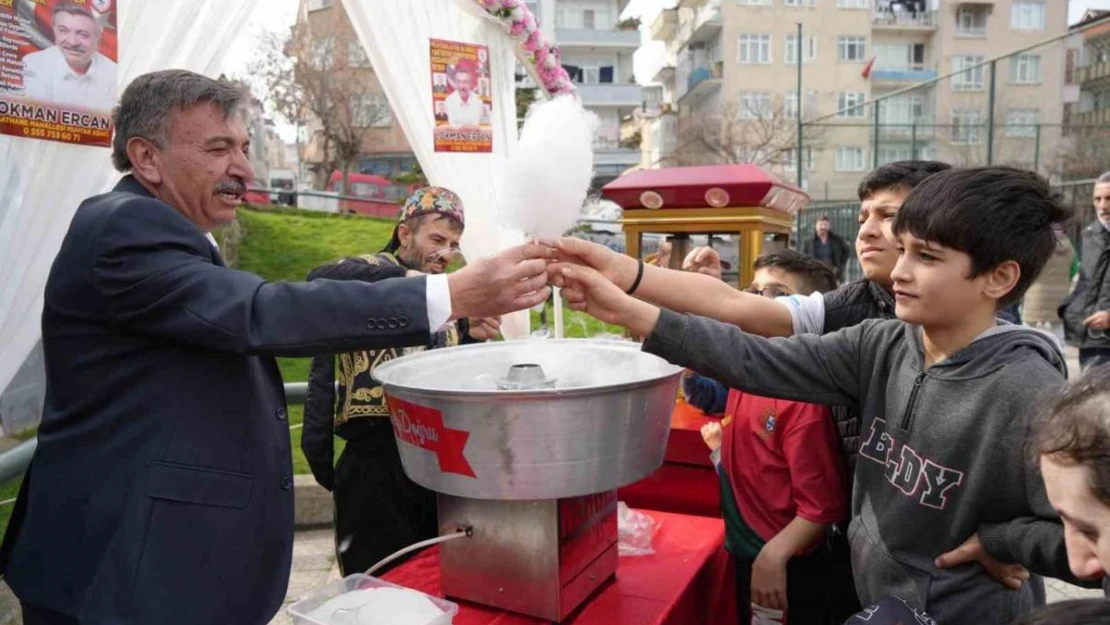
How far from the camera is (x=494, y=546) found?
1.45m

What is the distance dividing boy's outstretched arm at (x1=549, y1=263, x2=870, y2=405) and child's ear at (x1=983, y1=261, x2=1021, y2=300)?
10.7 inches

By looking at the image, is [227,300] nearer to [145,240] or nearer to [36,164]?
[145,240]

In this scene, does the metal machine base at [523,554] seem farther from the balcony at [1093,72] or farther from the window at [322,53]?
the window at [322,53]

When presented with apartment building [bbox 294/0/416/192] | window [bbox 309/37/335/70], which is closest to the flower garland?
apartment building [bbox 294/0/416/192]

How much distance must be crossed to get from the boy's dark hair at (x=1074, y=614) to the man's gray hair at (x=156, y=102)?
1.50m

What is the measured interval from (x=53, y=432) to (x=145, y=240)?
0.42 meters

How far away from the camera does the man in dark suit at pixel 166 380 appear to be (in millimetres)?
1237

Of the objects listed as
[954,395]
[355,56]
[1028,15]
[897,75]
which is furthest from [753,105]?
[954,395]

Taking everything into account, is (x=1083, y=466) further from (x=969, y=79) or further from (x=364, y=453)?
(x=969, y=79)

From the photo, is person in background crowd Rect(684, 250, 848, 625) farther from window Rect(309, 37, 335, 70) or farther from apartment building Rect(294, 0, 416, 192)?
window Rect(309, 37, 335, 70)

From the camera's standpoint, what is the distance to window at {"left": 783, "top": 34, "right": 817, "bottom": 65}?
3102cm

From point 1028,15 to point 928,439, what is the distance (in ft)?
127

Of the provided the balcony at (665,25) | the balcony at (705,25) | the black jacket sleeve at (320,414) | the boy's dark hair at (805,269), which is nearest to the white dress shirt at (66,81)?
the black jacket sleeve at (320,414)

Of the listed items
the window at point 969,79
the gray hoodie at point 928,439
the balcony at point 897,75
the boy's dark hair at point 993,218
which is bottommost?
the gray hoodie at point 928,439
